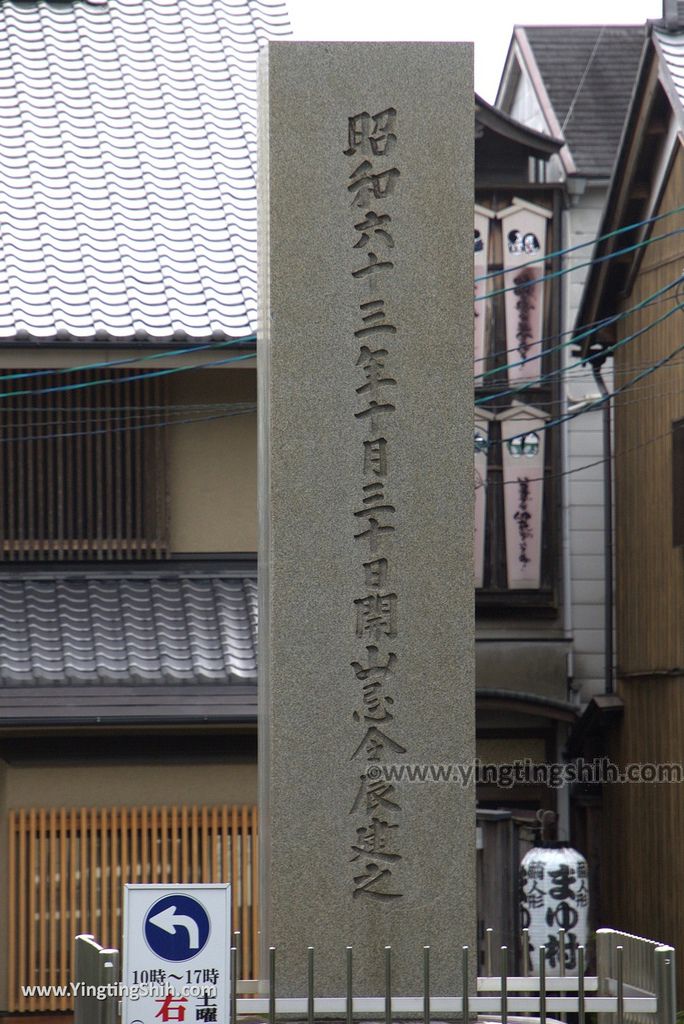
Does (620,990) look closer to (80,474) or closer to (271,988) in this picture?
(271,988)

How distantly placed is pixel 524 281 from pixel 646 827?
6243mm

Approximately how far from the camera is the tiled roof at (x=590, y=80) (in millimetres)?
18141

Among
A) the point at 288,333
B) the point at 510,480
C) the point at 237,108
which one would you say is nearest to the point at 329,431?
the point at 288,333

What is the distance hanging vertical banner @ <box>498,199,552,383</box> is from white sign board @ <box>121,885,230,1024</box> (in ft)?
37.6

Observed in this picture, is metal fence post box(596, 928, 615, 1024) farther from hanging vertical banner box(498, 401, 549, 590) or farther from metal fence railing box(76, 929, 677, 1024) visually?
hanging vertical banner box(498, 401, 549, 590)

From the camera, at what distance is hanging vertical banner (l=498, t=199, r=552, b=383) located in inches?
665

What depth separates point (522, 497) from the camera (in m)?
16.9

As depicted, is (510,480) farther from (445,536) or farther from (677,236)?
(445,536)


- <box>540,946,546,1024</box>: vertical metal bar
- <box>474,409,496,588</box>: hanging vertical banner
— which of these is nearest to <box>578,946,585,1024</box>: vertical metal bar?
<box>540,946,546,1024</box>: vertical metal bar

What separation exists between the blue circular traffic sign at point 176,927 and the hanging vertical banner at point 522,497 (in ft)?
36.2

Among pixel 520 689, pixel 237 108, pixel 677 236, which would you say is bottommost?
pixel 520 689

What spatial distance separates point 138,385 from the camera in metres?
12.3

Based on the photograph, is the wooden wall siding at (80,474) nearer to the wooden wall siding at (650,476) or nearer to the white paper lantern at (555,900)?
the white paper lantern at (555,900)

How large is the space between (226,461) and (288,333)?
17.5 feet
